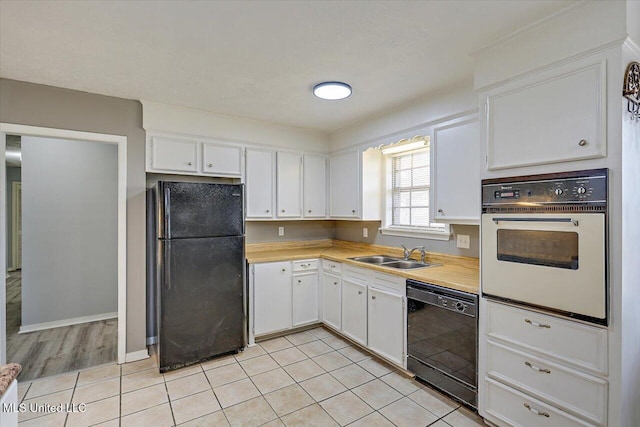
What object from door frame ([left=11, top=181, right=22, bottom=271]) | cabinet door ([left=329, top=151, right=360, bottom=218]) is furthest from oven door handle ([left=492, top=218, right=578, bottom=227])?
door frame ([left=11, top=181, right=22, bottom=271])

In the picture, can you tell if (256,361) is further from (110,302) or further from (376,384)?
(110,302)

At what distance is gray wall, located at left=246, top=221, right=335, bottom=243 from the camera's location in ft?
12.9

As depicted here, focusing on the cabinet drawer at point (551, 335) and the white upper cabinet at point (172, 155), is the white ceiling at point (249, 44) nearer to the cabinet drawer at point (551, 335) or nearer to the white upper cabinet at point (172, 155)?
the white upper cabinet at point (172, 155)

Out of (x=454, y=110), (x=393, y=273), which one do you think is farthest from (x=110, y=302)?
(x=454, y=110)

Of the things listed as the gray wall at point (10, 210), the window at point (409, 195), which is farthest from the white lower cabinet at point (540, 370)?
the gray wall at point (10, 210)

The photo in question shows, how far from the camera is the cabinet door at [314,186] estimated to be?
400 cm

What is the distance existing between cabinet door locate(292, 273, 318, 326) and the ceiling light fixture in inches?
74.2

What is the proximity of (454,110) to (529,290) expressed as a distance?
1.51 m

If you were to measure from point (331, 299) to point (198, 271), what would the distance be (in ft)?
4.72

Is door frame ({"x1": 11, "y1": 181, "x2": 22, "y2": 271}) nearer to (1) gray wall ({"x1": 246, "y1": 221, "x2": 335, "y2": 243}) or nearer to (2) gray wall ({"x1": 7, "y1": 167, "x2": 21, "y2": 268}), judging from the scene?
(2) gray wall ({"x1": 7, "y1": 167, "x2": 21, "y2": 268})

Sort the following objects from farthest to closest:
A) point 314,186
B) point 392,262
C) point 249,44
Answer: point 314,186 < point 392,262 < point 249,44

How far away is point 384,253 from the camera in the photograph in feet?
12.1

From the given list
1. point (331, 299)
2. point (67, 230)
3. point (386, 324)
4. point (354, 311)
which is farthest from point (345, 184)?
point (67, 230)

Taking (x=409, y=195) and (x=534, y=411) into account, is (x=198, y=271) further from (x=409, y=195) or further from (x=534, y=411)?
(x=534, y=411)
